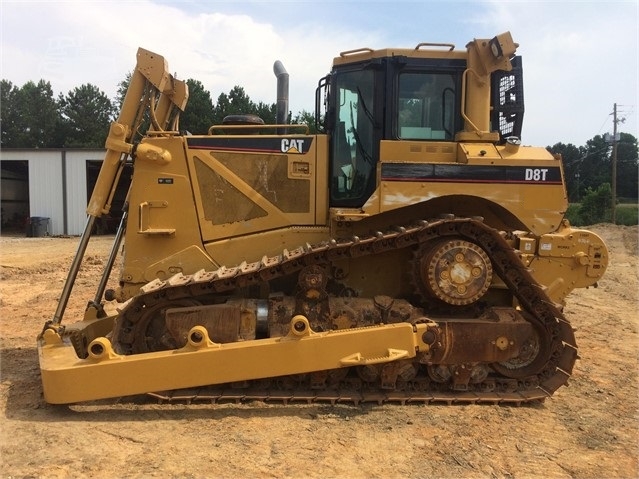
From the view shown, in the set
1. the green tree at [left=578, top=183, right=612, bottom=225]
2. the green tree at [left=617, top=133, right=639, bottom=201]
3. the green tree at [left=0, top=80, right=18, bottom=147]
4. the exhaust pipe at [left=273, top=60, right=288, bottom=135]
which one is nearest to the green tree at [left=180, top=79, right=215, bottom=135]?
the green tree at [left=0, top=80, right=18, bottom=147]

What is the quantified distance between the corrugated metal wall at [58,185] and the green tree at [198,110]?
37.9ft

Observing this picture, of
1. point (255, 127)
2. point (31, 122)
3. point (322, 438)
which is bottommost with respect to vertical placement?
point (322, 438)

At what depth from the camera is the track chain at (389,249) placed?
4.47m

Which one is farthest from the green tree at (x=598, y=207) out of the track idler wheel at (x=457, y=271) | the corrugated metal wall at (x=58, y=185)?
the track idler wheel at (x=457, y=271)

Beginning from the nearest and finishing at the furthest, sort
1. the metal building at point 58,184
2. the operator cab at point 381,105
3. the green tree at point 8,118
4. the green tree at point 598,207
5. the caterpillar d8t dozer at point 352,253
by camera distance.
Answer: the caterpillar d8t dozer at point 352,253 → the operator cab at point 381,105 → the metal building at point 58,184 → the green tree at point 598,207 → the green tree at point 8,118

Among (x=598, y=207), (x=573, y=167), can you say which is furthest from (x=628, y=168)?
(x=598, y=207)

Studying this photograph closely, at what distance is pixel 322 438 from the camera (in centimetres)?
389

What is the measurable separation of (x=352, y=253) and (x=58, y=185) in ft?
83.1

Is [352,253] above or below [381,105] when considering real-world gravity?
below

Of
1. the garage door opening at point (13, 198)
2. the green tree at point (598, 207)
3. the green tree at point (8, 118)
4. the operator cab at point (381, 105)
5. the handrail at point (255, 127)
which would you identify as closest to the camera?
the operator cab at point (381, 105)

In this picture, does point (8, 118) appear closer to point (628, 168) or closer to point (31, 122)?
point (31, 122)

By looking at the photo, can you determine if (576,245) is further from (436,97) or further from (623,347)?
(623,347)

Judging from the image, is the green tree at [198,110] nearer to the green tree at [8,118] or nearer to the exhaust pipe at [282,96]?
the green tree at [8,118]

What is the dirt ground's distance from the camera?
3.46 meters
